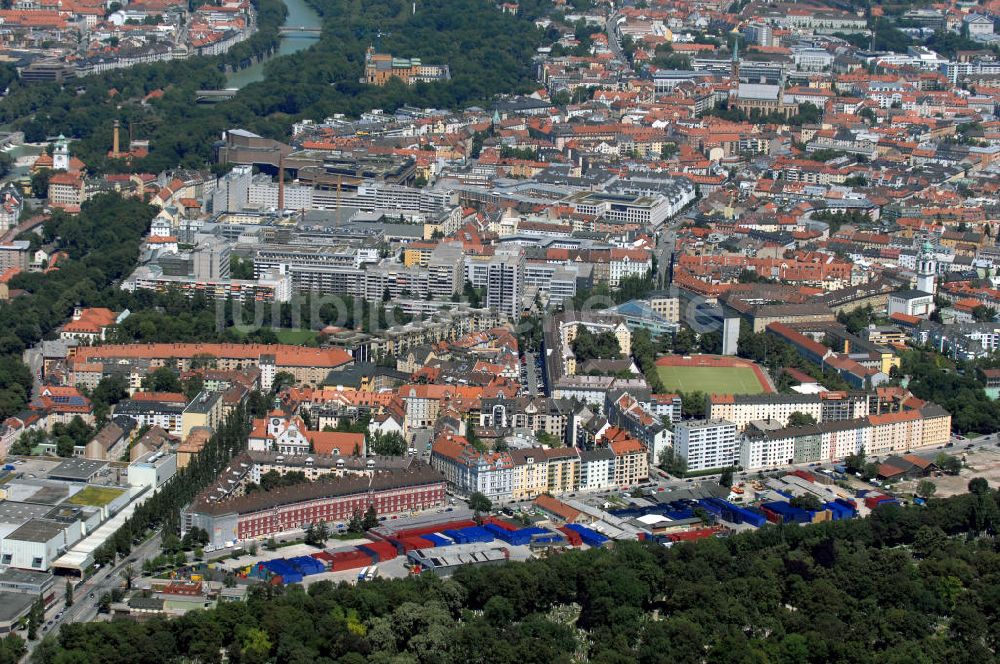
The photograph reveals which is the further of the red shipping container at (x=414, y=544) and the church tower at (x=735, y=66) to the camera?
the church tower at (x=735, y=66)

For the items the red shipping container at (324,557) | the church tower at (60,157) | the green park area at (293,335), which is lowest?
the red shipping container at (324,557)

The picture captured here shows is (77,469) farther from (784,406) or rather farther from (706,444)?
(784,406)

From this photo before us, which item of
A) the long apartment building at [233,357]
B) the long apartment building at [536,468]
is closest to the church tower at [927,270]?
the long apartment building at [536,468]

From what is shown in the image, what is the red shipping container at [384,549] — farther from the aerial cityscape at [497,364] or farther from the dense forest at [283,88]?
the dense forest at [283,88]

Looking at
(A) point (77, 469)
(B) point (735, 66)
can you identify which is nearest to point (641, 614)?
(A) point (77, 469)

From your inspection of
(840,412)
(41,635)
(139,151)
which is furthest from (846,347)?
(139,151)

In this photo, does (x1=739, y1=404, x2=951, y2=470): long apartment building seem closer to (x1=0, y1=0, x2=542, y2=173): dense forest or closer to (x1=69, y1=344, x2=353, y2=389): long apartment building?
(x1=69, y1=344, x2=353, y2=389): long apartment building

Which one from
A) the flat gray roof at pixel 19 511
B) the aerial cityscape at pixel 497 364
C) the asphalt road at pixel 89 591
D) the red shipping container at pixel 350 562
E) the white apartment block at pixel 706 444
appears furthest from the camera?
the white apartment block at pixel 706 444
